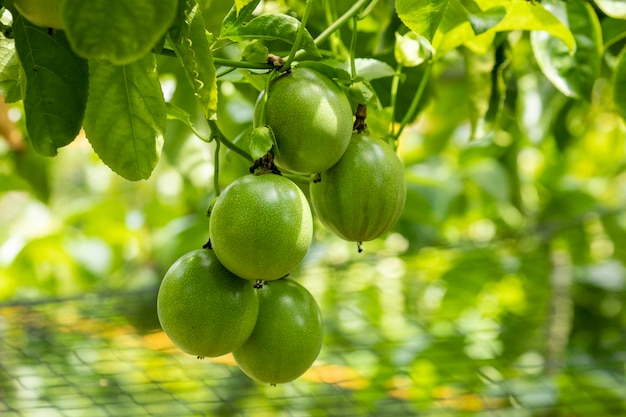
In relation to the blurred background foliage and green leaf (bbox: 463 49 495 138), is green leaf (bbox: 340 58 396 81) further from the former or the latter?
the blurred background foliage

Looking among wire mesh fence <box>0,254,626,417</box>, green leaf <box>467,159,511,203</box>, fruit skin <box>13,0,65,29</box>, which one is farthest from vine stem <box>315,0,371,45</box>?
green leaf <box>467,159,511,203</box>

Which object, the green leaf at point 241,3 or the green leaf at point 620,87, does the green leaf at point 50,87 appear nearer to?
the green leaf at point 241,3

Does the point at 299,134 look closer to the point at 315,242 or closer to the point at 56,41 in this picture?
the point at 56,41

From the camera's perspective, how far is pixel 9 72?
587 millimetres

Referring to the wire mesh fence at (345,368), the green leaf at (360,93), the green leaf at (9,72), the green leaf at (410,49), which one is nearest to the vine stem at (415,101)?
the green leaf at (410,49)

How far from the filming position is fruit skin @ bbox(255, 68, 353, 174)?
572 millimetres

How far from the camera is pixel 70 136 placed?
1.76 feet

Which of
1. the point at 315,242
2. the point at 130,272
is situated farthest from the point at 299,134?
the point at 130,272

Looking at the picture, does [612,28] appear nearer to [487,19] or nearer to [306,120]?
[487,19]

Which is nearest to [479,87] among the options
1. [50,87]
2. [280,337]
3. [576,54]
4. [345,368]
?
[576,54]

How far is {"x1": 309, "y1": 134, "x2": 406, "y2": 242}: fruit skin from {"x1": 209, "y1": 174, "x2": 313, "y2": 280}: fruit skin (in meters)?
0.05

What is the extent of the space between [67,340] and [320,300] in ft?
1.60

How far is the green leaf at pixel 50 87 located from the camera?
0.52 m

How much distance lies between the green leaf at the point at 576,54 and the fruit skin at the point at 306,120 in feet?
1.17
